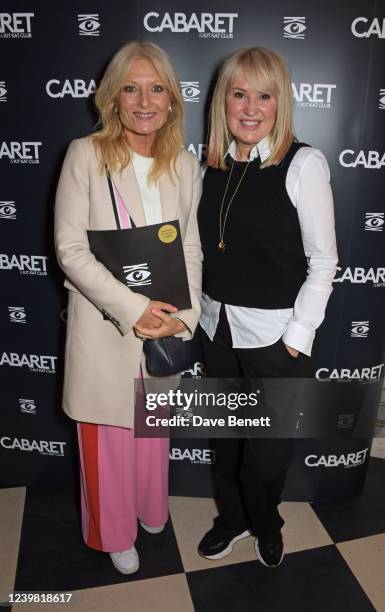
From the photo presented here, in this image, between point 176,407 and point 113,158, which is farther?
point 176,407

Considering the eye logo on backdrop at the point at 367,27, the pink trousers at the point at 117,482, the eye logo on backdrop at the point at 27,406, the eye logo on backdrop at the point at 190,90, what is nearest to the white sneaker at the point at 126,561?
the pink trousers at the point at 117,482

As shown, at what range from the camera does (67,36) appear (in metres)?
1.80

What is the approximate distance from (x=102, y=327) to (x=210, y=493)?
1147mm

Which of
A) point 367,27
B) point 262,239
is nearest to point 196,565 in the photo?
point 262,239

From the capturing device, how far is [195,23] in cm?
177

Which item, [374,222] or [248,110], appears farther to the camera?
[374,222]

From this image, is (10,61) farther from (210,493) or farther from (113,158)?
(210,493)

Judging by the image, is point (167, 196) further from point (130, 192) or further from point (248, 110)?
point (248, 110)

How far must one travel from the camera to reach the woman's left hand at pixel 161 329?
1642 mm

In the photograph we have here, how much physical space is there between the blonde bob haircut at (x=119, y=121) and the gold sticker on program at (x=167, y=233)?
0.15 metres

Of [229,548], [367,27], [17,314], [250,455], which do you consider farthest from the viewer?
[17,314]

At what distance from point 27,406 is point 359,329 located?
1449mm

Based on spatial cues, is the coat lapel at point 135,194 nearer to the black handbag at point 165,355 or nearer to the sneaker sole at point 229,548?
the black handbag at point 165,355

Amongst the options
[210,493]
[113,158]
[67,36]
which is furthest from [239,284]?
[210,493]
